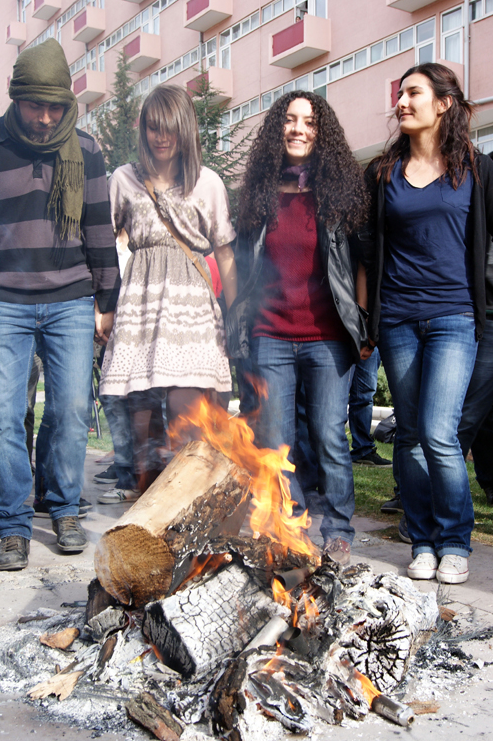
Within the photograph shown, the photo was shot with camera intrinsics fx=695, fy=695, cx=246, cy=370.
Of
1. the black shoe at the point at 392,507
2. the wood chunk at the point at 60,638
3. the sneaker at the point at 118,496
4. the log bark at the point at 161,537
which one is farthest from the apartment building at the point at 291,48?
the wood chunk at the point at 60,638

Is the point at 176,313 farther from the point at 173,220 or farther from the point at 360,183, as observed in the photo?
the point at 360,183

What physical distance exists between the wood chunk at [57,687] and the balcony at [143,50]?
93.6 ft

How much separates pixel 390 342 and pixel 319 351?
1.15 ft

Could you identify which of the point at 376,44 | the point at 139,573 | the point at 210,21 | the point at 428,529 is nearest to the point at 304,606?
the point at 139,573

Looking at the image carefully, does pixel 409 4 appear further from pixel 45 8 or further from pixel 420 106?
pixel 45 8

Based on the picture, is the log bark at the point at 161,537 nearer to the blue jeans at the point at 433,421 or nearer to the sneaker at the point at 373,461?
the blue jeans at the point at 433,421

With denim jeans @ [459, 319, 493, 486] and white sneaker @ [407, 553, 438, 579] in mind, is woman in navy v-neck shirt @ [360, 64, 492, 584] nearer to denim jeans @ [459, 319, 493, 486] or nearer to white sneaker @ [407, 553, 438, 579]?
white sneaker @ [407, 553, 438, 579]

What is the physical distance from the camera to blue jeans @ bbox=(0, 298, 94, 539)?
11.5 ft

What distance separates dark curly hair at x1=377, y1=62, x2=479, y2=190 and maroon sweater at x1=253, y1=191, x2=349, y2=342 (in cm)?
48

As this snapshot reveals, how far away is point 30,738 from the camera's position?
189 cm

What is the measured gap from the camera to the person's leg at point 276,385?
3.46 meters

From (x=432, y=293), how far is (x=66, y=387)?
191 cm

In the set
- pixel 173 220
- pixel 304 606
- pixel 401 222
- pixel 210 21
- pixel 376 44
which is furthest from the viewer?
pixel 210 21

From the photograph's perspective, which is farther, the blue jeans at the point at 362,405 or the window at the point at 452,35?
the window at the point at 452,35
